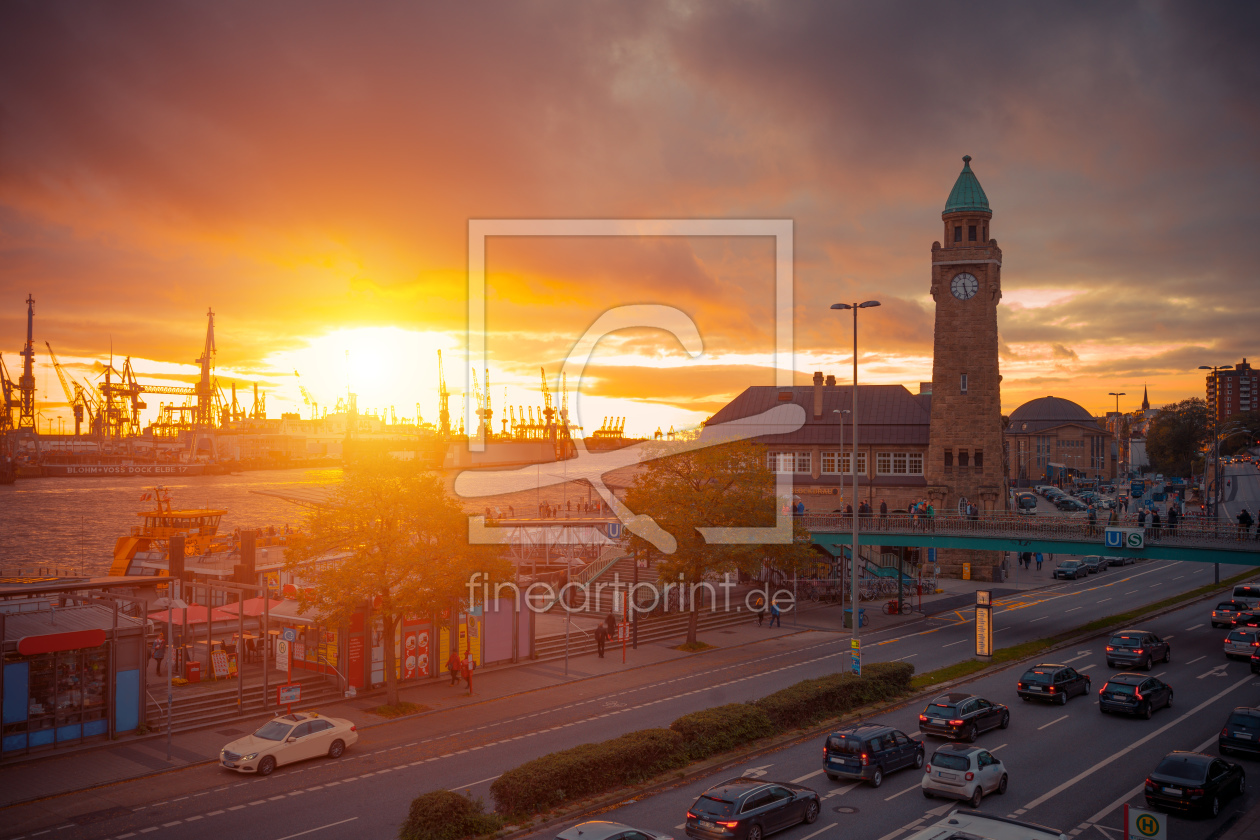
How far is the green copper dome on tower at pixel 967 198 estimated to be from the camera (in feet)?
221

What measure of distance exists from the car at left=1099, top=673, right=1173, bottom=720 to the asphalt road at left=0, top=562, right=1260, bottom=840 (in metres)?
0.56

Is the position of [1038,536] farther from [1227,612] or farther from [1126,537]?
[1227,612]

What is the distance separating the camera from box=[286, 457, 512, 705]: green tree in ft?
96.4

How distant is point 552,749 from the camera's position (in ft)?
82.8

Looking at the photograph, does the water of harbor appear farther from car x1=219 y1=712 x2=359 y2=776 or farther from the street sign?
the street sign

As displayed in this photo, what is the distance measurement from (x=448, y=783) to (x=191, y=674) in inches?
584

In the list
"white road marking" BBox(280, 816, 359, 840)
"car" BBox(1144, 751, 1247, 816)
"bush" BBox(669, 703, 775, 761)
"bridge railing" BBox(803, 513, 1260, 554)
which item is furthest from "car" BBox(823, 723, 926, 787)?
"bridge railing" BBox(803, 513, 1260, 554)

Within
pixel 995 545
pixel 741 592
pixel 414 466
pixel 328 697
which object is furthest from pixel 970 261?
pixel 328 697

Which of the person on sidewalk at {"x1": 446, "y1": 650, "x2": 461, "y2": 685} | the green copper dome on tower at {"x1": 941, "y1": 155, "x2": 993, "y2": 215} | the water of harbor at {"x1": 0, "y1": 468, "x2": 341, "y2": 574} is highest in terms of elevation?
the green copper dome on tower at {"x1": 941, "y1": 155, "x2": 993, "y2": 215}

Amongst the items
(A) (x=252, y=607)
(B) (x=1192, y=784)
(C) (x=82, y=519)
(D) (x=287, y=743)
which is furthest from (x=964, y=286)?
(C) (x=82, y=519)

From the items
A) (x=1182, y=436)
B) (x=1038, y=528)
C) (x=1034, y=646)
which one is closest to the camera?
(x=1034, y=646)

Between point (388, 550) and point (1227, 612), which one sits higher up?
point (388, 550)

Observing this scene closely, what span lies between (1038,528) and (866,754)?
31996mm

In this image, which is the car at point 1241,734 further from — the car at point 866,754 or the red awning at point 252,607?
the red awning at point 252,607
